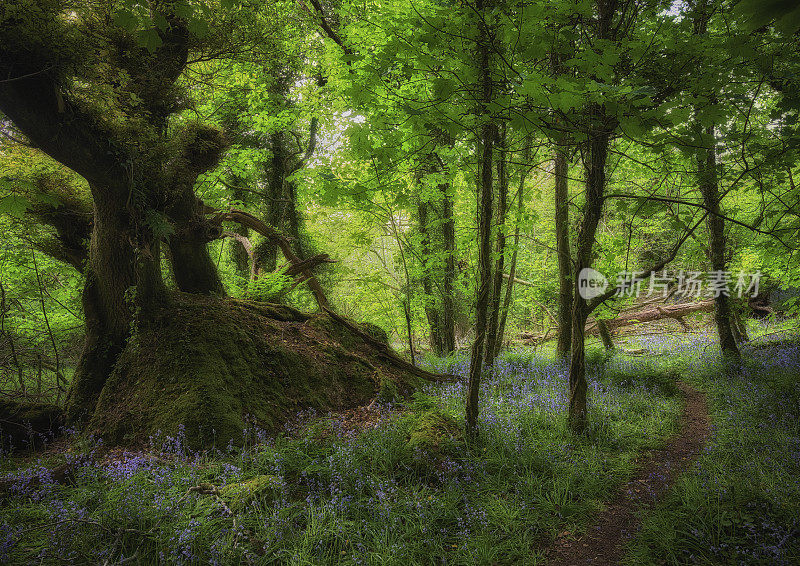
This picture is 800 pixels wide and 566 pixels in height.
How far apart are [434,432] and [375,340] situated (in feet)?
10.2

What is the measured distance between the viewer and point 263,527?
2922 mm

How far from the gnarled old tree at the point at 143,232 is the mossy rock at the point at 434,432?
1.51 m

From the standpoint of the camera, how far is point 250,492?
10.5ft

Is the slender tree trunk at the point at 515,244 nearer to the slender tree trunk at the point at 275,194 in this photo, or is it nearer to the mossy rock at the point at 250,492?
the mossy rock at the point at 250,492

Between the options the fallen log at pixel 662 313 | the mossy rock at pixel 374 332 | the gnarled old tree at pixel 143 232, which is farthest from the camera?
the fallen log at pixel 662 313

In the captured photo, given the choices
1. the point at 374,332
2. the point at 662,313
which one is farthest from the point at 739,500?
the point at 662,313

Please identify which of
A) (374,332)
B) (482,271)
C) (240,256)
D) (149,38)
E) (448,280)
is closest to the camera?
(149,38)

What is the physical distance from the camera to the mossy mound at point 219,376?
165 inches

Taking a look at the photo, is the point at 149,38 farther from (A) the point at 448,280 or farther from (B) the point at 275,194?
(B) the point at 275,194

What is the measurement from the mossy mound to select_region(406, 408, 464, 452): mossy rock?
145cm

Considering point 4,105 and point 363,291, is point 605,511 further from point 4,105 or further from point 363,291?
point 363,291

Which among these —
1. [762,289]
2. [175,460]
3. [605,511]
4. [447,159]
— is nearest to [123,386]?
[175,460]

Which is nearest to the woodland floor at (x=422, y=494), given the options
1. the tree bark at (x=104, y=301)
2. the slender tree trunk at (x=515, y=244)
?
the tree bark at (x=104, y=301)

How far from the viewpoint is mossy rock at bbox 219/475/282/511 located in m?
3.15
